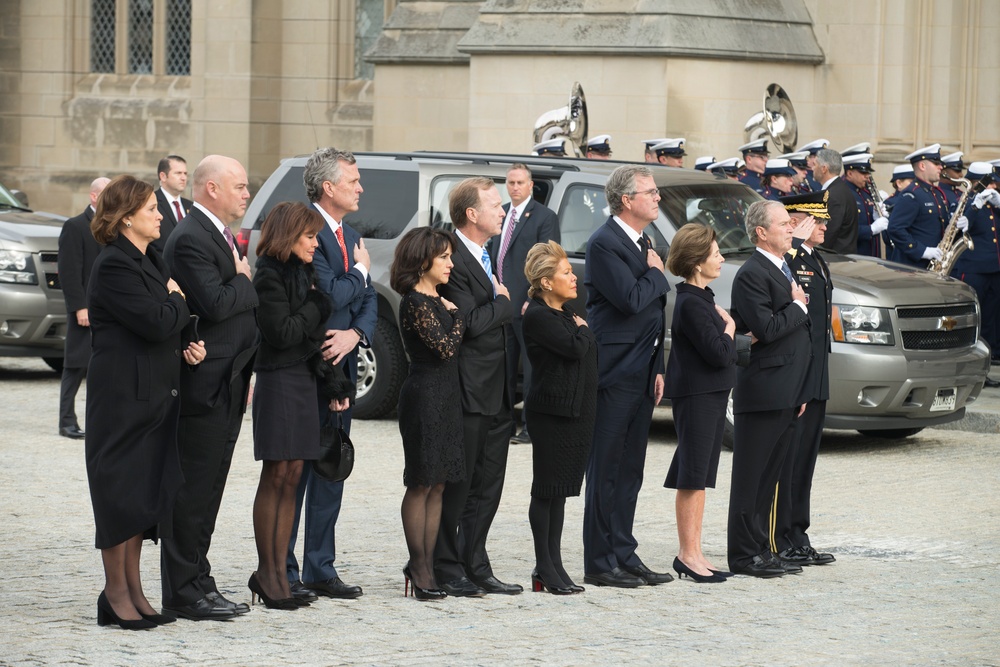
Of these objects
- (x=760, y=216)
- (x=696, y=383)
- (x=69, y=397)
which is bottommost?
(x=69, y=397)

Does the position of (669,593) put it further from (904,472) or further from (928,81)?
(928,81)

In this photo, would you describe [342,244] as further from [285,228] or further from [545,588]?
[545,588]

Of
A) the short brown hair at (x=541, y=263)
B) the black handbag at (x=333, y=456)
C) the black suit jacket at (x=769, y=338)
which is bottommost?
the black handbag at (x=333, y=456)

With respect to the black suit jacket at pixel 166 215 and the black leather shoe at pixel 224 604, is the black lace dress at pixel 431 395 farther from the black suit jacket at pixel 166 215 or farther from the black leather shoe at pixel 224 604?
the black suit jacket at pixel 166 215

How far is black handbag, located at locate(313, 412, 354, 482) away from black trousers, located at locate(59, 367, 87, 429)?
17.4 feet

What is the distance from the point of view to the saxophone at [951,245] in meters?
15.8

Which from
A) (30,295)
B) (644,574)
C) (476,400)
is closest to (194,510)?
(476,400)

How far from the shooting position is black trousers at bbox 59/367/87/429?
12.6 metres

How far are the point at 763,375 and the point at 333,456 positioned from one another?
2.17m

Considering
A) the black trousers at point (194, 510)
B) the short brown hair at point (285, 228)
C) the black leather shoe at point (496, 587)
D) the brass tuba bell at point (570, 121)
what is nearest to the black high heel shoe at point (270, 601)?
the black trousers at point (194, 510)

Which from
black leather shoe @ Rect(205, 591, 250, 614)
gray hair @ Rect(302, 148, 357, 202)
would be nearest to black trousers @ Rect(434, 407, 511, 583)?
black leather shoe @ Rect(205, 591, 250, 614)

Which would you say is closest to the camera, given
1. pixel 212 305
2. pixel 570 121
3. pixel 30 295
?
pixel 212 305

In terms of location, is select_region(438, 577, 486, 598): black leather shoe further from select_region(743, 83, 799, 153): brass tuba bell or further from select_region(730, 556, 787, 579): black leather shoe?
select_region(743, 83, 799, 153): brass tuba bell

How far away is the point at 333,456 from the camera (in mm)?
7711
